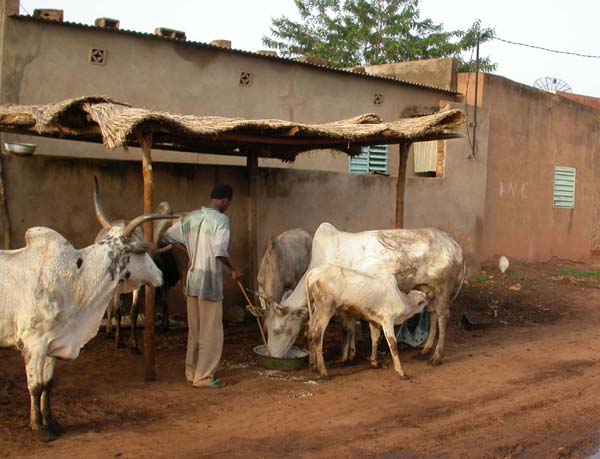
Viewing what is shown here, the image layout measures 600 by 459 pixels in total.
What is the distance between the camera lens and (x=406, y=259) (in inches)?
311

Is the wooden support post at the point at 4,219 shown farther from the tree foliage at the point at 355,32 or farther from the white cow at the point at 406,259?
the tree foliage at the point at 355,32

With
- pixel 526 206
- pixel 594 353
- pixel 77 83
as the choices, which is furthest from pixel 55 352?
pixel 526 206

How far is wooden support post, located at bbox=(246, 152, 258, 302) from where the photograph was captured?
31.5ft

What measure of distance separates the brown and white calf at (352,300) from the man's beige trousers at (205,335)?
1107 mm

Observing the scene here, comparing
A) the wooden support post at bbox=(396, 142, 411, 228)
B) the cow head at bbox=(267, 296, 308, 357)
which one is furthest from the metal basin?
the wooden support post at bbox=(396, 142, 411, 228)

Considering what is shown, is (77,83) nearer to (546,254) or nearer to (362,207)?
(362,207)

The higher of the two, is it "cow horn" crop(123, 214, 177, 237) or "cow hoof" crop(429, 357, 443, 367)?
"cow horn" crop(123, 214, 177, 237)

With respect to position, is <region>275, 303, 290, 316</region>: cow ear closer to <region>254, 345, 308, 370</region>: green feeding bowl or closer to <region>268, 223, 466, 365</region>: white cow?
<region>268, 223, 466, 365</region>: white cow

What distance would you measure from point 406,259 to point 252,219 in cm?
271

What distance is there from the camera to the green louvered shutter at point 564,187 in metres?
17.0

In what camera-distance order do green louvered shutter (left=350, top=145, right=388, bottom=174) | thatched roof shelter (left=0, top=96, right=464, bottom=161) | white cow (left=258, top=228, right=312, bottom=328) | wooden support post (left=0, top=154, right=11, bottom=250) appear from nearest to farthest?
thatched roof shelter (left=0, top=96, right=464, bottom=161) → wooden support post (left=0, top=154, right=11, bottom=250) → white cow (left=258, top=228, right=312, bottom=328) → green louvered shutter (left=350, top=145, right=388, bottom=174)

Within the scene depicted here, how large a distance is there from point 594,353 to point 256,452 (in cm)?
549

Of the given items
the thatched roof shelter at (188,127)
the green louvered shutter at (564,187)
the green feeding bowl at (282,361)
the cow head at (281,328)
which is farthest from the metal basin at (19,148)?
the green louvered shutter at (564,187)

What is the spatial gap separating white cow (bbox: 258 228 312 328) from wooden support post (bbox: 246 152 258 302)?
0.84m
